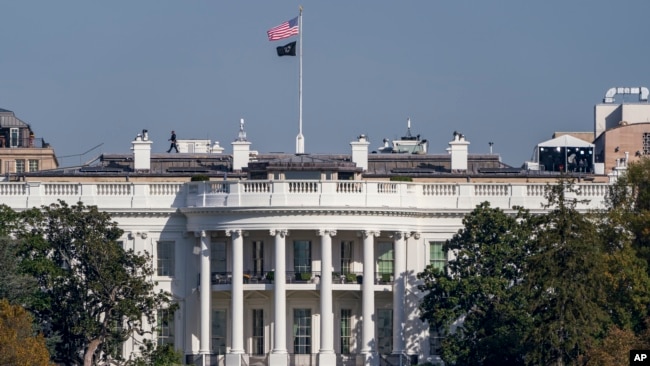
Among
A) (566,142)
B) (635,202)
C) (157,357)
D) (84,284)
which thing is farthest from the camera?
(566,142)

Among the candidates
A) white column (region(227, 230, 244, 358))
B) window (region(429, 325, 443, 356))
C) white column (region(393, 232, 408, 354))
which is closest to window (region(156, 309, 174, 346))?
white column (region(227, 230, 244, 358))

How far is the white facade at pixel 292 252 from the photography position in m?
146

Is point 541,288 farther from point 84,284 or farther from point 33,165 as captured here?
point 33,165

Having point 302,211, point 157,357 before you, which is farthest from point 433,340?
point 157,357

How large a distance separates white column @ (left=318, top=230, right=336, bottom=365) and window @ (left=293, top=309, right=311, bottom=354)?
6.90 feet

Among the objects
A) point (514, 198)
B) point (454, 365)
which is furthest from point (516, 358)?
point (514, 198)

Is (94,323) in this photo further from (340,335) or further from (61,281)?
(340,335)

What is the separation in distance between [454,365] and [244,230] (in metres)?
14.5

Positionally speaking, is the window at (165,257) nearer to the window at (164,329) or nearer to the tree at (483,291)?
the window at (164,329)

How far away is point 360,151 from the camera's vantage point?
511 feet

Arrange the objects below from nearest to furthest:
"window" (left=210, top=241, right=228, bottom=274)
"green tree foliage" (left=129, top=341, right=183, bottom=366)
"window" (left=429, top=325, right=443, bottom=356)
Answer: "green tree foliage" (left=129, top=341, right=183, bottom=366) < "window" (left=429, top=325, right=443, bottom=356) < "window" (left=210, top=241, right=228, bottom=274)

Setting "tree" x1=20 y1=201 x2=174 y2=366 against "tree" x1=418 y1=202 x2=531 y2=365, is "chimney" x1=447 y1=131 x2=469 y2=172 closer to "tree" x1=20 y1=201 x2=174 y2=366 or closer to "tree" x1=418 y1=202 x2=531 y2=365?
"tree" x1=418 y1=202 x2=531 y2=365

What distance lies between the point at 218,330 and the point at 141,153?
1292cm

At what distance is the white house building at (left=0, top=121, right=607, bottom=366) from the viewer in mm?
146500
